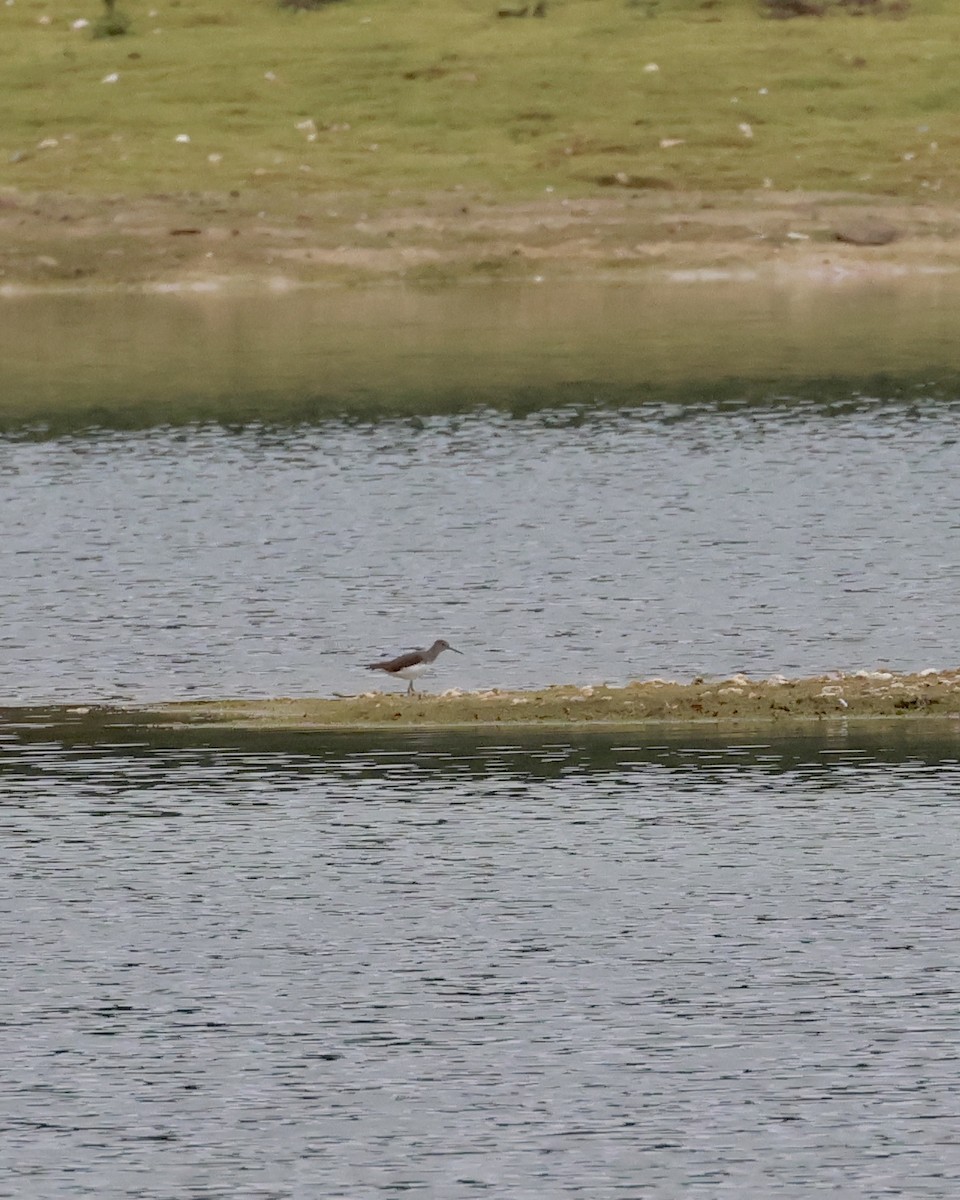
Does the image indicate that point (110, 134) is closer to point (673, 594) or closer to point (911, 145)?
point (911, 145)

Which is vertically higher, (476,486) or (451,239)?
(451,239)

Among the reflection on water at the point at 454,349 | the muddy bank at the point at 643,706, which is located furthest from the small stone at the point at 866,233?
the muddy bank at the point at 643,706

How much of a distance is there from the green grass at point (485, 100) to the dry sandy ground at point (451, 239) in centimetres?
167

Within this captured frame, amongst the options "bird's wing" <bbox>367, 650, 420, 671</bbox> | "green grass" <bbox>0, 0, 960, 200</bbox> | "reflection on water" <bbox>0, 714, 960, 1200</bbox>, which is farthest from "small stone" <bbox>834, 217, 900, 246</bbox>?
"reflection on water" <bbox>0, 714, 960, 1200</bbox>

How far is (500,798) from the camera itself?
2717cm

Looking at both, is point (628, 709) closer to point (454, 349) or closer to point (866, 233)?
point (454, 349)

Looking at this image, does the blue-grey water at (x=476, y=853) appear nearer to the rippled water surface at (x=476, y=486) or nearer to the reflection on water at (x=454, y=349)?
the rippled water surface at (x=476, y=486)

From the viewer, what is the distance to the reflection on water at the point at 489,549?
111 feet

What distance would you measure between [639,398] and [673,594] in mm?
24575

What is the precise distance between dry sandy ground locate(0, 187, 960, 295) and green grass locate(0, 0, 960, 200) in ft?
5.49

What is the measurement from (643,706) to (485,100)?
64546 millimetres

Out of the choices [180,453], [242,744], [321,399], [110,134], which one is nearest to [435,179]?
[110,134]

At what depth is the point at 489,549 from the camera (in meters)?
42.9

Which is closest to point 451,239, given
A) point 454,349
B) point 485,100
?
point 454,349
